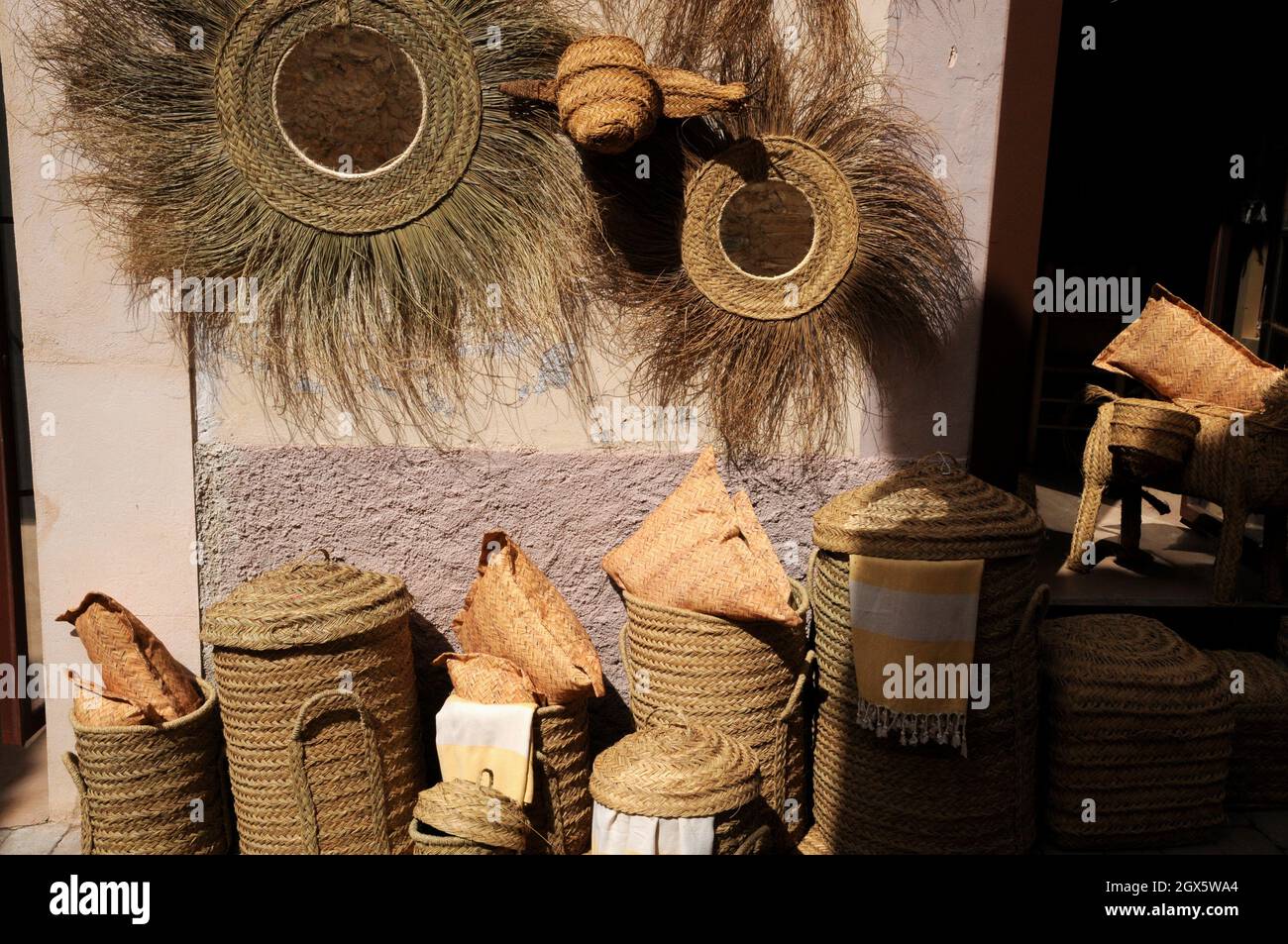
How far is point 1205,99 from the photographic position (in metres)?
6.38

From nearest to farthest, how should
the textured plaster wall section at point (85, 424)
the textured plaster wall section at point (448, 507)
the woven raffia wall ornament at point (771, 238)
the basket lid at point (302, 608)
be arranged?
the basket lid at point (302, 608), the textured plaster wall section at point (85, 424), the woven raffia wall ornament at point (771, 238), the textured plaster wall section at point (448, 507)

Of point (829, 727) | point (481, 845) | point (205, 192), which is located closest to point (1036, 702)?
point (829, 727)

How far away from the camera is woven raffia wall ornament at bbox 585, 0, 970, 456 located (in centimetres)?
304

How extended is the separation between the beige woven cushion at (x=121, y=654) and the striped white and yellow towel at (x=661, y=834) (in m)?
1.34

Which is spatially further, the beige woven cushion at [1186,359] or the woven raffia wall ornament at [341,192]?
the beige woven cushion at [1186,359]

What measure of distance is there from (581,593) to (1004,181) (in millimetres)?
1883

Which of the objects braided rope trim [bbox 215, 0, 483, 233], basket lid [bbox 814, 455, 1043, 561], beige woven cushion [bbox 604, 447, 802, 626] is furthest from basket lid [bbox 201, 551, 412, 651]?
basket lid [bbox 814, 455, 1043, 561]

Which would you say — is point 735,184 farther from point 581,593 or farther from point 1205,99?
point 1205,99

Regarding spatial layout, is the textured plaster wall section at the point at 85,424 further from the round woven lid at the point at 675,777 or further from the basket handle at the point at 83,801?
the round woven lid at the point at 675,777

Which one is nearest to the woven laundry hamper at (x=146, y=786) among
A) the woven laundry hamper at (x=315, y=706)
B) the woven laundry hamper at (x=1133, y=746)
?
the woven laundry hamper at (x=315, y=706)

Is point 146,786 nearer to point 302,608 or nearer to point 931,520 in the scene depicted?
point 302,608

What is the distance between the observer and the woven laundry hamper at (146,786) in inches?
108

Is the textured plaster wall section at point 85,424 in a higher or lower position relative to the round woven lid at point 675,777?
higher

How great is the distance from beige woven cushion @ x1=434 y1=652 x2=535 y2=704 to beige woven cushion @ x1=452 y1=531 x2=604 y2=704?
39 millimetres
